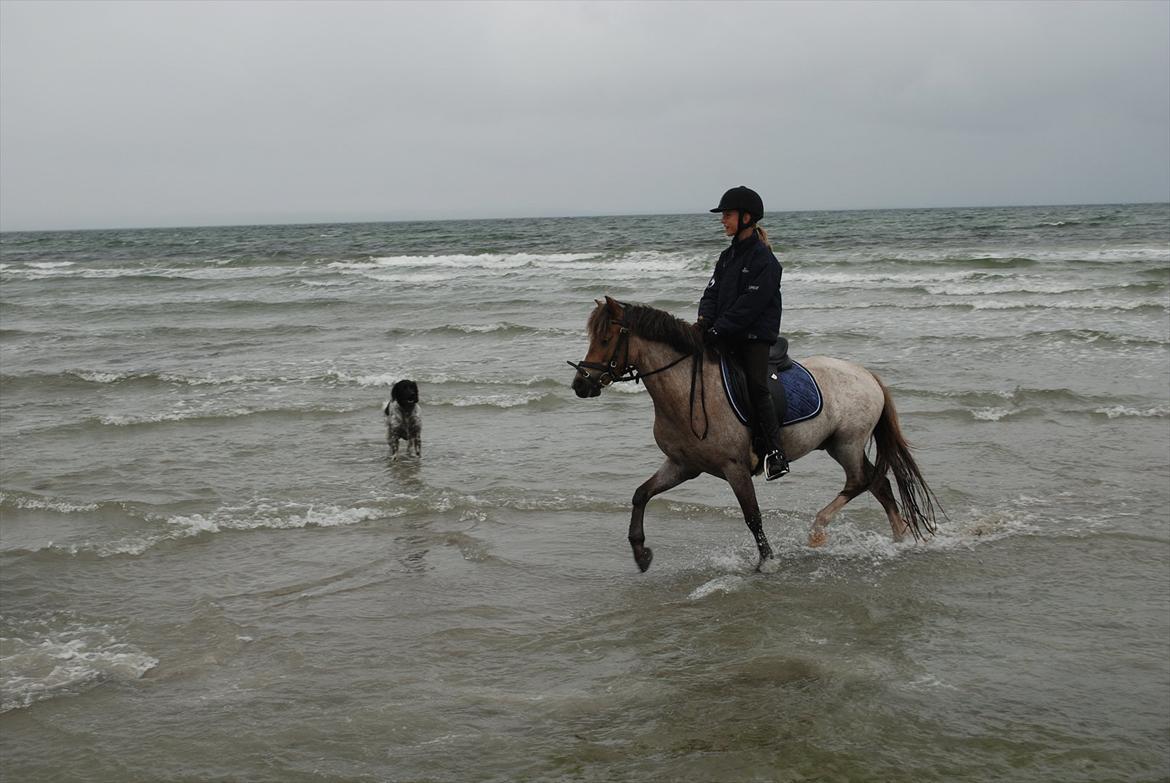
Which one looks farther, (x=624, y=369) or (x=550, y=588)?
(x=550, y=588)

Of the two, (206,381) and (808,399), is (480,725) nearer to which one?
(808,399)

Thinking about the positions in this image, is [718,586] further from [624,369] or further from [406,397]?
[406,397]

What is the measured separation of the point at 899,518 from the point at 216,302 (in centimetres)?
2523

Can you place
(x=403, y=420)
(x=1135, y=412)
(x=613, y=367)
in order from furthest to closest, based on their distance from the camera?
(x=1135, y=412) → (x=403, y=420) → (x=613, y=367)

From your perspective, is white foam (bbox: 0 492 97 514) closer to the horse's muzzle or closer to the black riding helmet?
the horse's muzzle

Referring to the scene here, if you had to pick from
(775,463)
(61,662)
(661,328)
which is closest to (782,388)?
(775,463)

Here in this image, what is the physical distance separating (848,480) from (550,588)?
262 cm

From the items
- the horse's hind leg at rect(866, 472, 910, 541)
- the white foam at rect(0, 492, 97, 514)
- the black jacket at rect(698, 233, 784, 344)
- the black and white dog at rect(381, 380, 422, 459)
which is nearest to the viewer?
the black jacket at rect(698, 233, 784, 344)

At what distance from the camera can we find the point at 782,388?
22.9 ft

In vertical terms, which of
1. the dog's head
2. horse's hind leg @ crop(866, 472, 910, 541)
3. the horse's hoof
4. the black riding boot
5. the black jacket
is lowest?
the horse's hoof

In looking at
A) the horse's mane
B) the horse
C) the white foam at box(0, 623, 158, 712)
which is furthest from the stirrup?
the white foam at box(0, 623, 158, 712)

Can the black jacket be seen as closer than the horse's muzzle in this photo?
No

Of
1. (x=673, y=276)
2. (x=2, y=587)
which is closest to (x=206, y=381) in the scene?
(x=2, y=587)

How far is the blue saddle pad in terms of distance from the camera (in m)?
6.81
